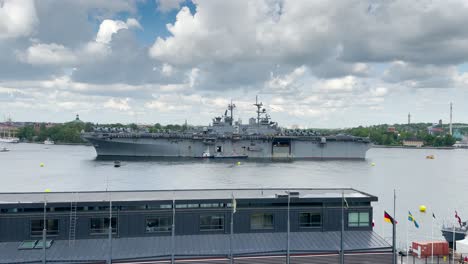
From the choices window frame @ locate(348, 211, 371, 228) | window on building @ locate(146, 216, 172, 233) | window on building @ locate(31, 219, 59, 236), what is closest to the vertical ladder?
window on building @ locate(31, 219, 59, 236)

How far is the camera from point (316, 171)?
3669 inches

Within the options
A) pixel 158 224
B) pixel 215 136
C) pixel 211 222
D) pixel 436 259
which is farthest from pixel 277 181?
pixel 215 136

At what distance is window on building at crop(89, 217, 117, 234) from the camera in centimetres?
2423

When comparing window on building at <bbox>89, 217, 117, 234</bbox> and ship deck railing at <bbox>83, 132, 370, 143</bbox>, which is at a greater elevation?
ship deck railing at <bbox>83, 132, 370, 143</bbox>

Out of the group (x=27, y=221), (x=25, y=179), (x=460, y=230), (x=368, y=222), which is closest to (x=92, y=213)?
(x=27, y=221)

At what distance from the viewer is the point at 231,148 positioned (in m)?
128

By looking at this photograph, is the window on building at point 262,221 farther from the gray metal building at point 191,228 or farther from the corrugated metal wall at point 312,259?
the corrugated metal wall at point 312,259

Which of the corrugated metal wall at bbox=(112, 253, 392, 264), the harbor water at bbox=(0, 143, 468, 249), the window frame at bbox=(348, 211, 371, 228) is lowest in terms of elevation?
the harbor water at bbox=(0, 143, 468, 249)

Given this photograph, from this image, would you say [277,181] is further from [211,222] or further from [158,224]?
[158,224]

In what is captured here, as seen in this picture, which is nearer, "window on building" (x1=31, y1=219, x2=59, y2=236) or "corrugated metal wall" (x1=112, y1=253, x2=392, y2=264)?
"corrugated metal wall" (x1=112, y1=253, x2=392, y2=264)

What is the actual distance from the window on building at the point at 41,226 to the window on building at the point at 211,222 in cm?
801

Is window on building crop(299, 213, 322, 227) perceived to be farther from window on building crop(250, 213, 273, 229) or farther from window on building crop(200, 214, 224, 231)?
window on building crop(200, 214, 224, 231)

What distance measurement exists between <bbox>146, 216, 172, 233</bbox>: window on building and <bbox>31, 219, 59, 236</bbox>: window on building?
4944mm

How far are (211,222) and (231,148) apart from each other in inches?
4039
